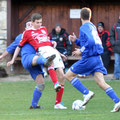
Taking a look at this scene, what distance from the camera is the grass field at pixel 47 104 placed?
831cm

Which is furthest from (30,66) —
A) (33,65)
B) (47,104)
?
(47,104)

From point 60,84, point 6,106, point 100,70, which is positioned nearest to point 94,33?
point 100,70

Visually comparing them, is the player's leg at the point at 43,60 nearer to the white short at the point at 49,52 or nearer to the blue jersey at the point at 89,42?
the white short at the point at 49,52

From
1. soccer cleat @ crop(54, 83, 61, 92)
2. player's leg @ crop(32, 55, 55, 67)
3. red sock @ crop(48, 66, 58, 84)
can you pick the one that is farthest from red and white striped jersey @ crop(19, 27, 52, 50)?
soccer cleat @ crop(54, 83, 61, 92)

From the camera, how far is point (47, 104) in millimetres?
10602

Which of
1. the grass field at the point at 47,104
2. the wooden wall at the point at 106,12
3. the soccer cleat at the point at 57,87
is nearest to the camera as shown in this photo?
the grass field at the point at 47,104

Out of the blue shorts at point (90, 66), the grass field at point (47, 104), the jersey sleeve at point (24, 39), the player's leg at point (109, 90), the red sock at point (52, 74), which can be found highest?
the jersey sleeve at point (24, 39)

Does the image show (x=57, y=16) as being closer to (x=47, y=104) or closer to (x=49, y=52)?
(x=47, y=104)

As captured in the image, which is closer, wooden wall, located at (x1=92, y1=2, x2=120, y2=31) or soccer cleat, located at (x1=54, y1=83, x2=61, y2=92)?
soccer cleat, located at (x1=54, y1=83, x2=61, y2=92)

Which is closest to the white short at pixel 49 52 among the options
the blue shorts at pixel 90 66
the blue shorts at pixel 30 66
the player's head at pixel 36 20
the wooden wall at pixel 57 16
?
the blue shorts at pixel 30 66

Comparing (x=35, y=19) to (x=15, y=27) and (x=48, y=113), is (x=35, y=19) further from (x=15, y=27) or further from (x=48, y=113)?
(x=15, y=27)

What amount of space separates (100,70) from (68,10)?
30.7ft

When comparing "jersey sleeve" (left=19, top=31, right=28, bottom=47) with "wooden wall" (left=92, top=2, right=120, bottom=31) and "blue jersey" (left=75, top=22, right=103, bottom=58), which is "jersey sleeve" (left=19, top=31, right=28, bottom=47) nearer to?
"blue jersey" (left=75, top=22, right=103, bottom=58)

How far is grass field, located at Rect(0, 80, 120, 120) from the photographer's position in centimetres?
831
